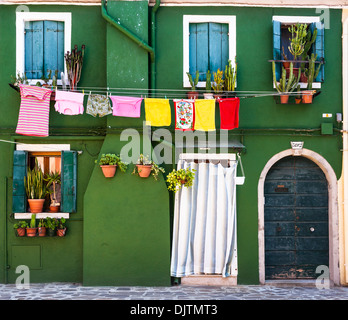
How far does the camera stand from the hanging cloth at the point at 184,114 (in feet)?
30.0

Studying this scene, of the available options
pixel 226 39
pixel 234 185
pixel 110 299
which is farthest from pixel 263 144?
pixel 110 299

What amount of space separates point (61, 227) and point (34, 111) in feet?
7.93

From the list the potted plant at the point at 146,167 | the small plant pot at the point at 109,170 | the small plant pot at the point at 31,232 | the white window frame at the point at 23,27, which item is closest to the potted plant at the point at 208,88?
the potted plant at the point at 146,167

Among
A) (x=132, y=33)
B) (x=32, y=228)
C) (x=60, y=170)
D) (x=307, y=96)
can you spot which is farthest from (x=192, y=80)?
(x=32, y=228)

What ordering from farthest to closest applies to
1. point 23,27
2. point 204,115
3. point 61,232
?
point 23,27
point 61,232
point 204,115

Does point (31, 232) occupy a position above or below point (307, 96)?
below

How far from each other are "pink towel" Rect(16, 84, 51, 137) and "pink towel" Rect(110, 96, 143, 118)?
52.4 inches

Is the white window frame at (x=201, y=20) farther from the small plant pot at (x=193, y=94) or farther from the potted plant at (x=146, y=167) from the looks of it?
the potted plant at (x=146, y=167)

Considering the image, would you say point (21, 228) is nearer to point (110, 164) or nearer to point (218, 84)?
point (110, 164)

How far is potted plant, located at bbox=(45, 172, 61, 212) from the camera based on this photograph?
9.52 meters

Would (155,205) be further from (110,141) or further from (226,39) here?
(226,39)

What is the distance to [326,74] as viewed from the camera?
980 cm

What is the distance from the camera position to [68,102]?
9016mm

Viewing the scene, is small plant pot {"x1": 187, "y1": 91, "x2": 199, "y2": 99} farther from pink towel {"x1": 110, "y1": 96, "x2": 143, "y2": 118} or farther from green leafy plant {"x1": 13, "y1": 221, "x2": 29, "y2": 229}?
green leafy plant {"x1": 13, "y1": 221, "x2": 29, "y2": 229}
